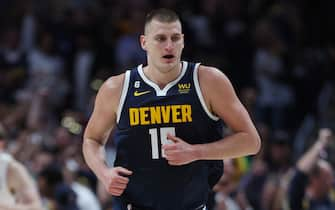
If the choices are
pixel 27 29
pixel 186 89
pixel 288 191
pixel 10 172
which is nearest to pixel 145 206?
pixel 186 89

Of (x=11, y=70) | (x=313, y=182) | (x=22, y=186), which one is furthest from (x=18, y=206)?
(x=11, y=70)

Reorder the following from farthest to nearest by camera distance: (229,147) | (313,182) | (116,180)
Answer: (313,182), (229,147), (116,180)

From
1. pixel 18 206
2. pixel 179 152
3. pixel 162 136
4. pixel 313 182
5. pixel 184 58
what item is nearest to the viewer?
pixel 179 152

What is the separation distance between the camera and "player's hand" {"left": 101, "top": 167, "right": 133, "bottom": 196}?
6184 mm

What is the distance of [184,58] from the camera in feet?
42.7

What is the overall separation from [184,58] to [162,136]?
21.8ft

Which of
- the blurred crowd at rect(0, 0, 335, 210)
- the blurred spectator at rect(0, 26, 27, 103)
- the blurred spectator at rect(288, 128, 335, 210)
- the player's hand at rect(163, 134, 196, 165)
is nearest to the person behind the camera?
the player's hand at rect(163, 134, 196, 165)

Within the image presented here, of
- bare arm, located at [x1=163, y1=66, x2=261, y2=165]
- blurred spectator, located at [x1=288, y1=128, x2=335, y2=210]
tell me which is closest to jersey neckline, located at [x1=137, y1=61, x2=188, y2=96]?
bare arm, located at [x1=163, y1=66, x2=261, y2=165]

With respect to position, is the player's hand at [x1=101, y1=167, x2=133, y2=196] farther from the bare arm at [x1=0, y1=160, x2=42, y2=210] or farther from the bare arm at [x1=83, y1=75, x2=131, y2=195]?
the bare arm at [x1=0, y1=160, x2=42, y2=210]

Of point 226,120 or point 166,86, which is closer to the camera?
point 226,120

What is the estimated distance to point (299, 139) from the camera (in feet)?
42.5

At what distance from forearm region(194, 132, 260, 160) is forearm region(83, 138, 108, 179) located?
2.18 feet

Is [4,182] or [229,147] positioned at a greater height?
[229,147]

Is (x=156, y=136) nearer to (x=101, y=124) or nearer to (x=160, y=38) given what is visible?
(x=101, y=124)
